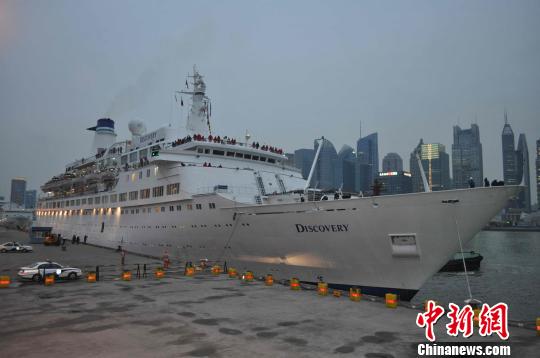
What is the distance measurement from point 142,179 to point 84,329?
21.3 metres

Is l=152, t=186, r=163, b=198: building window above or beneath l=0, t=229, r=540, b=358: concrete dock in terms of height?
above

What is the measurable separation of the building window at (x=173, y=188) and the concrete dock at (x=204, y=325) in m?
9.16

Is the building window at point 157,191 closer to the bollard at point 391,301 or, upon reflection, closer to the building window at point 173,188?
the building window at point 173,188

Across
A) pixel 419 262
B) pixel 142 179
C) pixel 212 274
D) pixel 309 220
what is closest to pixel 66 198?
pixel 142 179

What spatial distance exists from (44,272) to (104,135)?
35.6m

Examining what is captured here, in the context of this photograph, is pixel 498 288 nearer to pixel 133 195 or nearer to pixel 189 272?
pixel 189 272

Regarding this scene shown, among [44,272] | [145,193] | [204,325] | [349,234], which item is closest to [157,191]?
[145,193]

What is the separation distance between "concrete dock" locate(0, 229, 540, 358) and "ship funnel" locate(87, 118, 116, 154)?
118ft

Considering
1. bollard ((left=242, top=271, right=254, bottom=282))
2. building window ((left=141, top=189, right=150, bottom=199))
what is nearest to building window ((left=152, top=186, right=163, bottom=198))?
building window ((left=141, top=189, right=150, bottom=199))

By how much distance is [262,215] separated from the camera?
18.9 meters

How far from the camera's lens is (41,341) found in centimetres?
923

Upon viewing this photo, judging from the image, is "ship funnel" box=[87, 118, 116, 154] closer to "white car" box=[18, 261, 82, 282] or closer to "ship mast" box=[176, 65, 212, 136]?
"ship mast" box=[176, 65, 212, 136]

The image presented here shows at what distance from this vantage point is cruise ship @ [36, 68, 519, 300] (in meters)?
14.6

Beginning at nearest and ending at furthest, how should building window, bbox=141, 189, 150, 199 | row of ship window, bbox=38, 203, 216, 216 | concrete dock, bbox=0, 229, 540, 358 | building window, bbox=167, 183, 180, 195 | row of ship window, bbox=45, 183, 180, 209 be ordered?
concrete dock, bbox=0, 229, 540, 358 < row of ship window, bbox=38, 203, 216, 216 < building window, bbox=167, 183, 180, 195 < row of ship window, bbox=45, 183, 180, 209 < building window, bbox=141, 189, 150, 199
